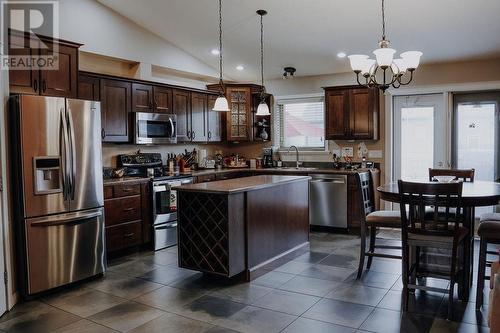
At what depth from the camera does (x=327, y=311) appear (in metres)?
3.22

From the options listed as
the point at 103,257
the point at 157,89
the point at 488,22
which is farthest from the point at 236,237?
the point at 488,22

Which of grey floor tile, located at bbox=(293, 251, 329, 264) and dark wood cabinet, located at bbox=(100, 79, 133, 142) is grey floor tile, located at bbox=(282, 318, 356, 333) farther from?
dark wood cabinet, located at bbox=(100, 79, 133, 142)

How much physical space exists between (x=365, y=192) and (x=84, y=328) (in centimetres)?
285

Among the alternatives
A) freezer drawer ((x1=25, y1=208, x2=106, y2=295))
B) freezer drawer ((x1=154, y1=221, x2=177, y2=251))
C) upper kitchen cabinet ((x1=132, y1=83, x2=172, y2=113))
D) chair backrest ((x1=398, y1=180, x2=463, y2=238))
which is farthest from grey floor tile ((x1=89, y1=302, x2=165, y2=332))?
upper kitchen cabinet ((x1=132, y1=83, x2=172, y2=113))

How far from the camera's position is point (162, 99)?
19.2 ft

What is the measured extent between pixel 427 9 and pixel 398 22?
40 cm

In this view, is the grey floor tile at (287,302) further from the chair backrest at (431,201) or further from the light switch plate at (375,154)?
the light switch plate at (375,154)

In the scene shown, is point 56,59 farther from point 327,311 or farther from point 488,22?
point 488,22

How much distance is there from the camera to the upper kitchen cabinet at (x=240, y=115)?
6.92 metres

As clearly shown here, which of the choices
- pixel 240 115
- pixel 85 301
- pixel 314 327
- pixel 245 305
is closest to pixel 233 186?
pixel 245 305

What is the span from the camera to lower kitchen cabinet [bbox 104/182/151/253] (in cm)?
469

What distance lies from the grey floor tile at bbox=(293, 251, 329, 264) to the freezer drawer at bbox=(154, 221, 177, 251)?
172 cm

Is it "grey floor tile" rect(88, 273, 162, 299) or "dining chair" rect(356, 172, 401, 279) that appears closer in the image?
"grey floor tile" rect(88, 273, 162, 299)

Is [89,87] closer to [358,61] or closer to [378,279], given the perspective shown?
[358,61]
